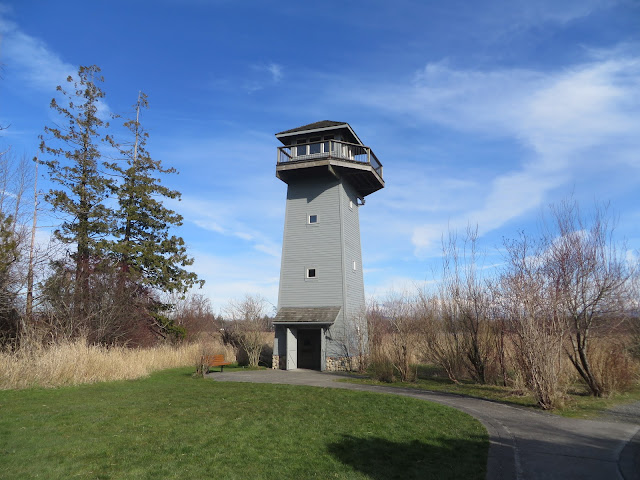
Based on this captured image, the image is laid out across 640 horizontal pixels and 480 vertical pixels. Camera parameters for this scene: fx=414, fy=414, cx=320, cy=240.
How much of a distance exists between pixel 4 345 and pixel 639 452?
22.0 meters

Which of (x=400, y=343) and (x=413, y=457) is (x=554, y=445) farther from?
(x=400, y=343)

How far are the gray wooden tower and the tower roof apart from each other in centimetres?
5

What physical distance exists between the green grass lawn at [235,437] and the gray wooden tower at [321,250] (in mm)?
8765

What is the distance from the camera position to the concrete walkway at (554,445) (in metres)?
5.37

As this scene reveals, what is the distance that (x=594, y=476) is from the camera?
5215 mm

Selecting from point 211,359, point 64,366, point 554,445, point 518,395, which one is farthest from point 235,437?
point 211,359

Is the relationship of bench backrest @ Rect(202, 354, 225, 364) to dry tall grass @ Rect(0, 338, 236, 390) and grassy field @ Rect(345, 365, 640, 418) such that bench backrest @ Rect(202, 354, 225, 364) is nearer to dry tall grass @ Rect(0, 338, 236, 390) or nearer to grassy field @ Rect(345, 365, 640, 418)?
dry tall grass @ Rect(0, 338, 236, 390)

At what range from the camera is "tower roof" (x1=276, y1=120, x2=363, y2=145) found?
21719 mm

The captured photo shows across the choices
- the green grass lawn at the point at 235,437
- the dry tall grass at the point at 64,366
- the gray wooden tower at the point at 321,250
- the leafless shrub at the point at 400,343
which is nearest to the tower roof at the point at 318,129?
the gray wooden tower at the point at 321,250

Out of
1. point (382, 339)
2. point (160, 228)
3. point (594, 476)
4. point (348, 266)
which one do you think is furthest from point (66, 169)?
point (594, 476)

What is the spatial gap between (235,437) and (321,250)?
14492 mm

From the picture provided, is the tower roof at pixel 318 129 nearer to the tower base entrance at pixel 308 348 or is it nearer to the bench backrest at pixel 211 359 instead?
the tower base entrance at pixel 308 348

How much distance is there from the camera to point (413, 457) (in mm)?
6039

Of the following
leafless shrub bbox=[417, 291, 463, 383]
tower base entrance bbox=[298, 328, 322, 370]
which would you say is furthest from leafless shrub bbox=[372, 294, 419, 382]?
tower base entrance bbox=[298, 328, 322, 370]
